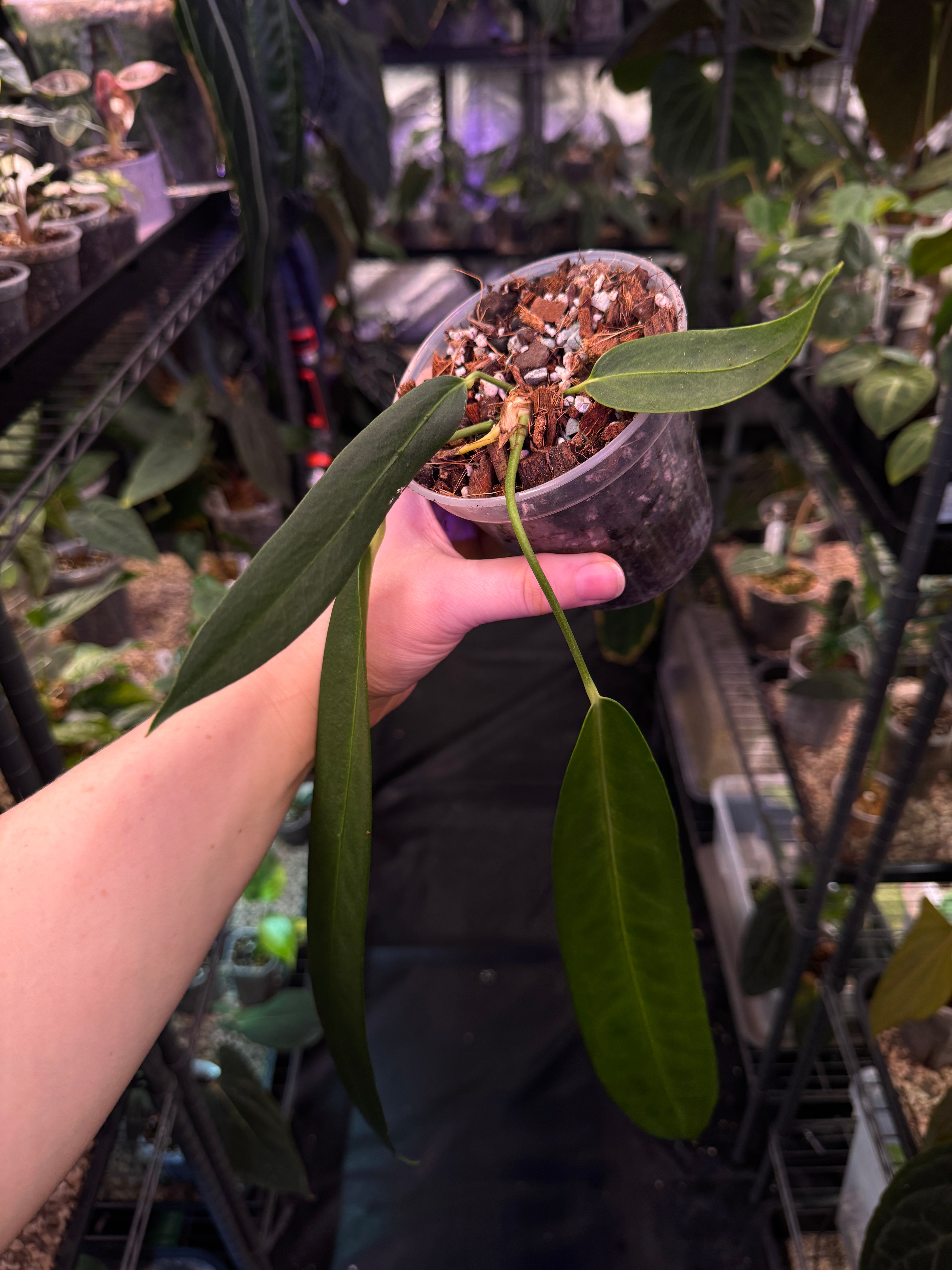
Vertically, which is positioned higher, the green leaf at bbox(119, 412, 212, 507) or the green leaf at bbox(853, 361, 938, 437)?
the green leaf at bbox(853, 361, 938, 437)

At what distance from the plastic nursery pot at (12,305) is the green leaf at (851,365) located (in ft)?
2.83

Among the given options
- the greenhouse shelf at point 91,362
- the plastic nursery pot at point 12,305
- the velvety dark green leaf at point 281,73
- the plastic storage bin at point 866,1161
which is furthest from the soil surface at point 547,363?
the plastic storage bin at point 866,1161

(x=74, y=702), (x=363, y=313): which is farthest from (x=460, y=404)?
(x=363, y=313)

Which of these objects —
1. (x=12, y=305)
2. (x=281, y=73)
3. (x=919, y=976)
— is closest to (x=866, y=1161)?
(x=919, y=976)

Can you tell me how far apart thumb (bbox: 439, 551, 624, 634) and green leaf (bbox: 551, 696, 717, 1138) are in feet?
0.30

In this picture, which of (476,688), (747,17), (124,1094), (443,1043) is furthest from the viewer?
(476,688)

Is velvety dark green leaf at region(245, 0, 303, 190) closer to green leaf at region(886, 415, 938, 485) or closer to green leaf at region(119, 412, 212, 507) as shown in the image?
green leaf at region(119, 412, 212, 507)

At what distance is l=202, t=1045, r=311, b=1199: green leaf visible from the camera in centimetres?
105

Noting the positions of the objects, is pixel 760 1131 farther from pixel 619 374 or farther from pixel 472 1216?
pixel 619 374

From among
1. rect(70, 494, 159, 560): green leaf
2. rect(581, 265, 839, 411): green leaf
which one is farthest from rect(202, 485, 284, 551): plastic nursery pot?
rect(581, 265, 839, 411): green leaf

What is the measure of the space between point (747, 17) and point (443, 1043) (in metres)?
1.67

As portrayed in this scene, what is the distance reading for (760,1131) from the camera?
1253 millimetres

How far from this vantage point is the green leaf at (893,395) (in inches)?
35.1

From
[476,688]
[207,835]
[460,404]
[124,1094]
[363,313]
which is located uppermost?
[460,404]
